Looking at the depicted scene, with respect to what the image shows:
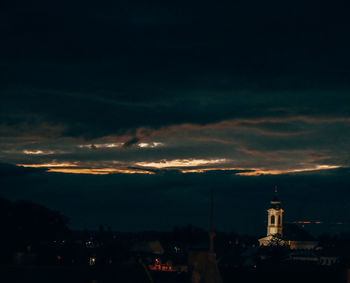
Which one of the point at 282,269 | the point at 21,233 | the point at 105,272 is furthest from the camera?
the point at 282,269

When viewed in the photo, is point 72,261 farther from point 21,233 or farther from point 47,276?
point 47,276

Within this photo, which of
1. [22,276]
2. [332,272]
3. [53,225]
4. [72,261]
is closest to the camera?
[22,276]

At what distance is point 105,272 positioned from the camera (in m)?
57.0

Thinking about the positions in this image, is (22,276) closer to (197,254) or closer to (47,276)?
(47,276)

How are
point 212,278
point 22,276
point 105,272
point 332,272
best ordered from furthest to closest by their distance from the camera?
point 332,272
point 212,278
point 105,272
point 22,276

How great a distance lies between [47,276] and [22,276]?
1.78 m

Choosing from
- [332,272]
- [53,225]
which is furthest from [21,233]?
[332,272]

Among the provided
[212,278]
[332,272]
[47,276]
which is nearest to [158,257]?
[332,272]

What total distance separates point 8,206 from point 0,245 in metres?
17.1

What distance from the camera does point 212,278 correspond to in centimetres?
6656

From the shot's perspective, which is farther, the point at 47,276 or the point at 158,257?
the point at 158,257

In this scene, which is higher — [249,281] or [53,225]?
[53,225]

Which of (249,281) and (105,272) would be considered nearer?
(105,272)

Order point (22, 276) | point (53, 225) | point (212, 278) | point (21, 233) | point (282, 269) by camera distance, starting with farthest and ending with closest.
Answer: point (282, 269) → point (53, 225) → point (21, 233) → point (212, 278) → point (22, 276)
